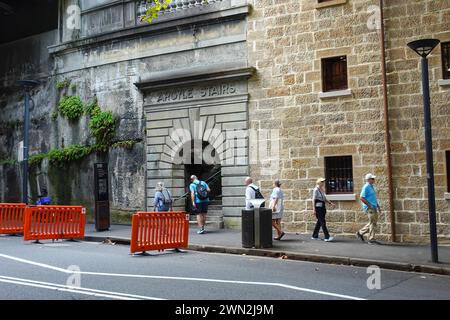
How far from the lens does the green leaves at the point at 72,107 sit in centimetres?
2100

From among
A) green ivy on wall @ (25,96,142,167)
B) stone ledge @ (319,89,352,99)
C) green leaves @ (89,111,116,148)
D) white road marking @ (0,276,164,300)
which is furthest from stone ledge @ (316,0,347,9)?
white road marking @ (0,276,164,300)

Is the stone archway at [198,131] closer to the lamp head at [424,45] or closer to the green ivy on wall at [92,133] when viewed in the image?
the green ivy on wall at [92,133]

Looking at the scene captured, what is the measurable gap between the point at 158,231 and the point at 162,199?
4223 mm

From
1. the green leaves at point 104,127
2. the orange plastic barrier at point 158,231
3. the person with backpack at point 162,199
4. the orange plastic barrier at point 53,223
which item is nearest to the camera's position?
the orange plastic barrier at point 158,231

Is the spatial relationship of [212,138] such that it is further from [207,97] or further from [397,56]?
[397,56]

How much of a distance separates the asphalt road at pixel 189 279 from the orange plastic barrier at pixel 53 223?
2.48m

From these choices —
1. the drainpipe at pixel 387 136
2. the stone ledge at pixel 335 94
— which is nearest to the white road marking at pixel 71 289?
the drainpipe at pixel 387 136

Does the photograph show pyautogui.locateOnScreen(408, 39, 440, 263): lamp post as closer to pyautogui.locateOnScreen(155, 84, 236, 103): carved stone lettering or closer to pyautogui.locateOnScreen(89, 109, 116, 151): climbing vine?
pyautogui.locateOnScreen(155, 84, 236, 103): carved stone lettering

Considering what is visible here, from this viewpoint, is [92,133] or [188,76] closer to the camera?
[188,76]

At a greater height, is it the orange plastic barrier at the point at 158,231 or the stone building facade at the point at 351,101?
the stone building facade at the point at 351,101

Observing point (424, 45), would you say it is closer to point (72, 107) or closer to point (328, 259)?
point (328, 259)

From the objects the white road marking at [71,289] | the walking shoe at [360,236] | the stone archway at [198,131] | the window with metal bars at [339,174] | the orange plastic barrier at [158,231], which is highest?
the stone archway at [198,131]

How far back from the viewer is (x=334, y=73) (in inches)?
632

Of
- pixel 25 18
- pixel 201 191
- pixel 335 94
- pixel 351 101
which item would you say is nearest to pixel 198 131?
pixel 201 191
